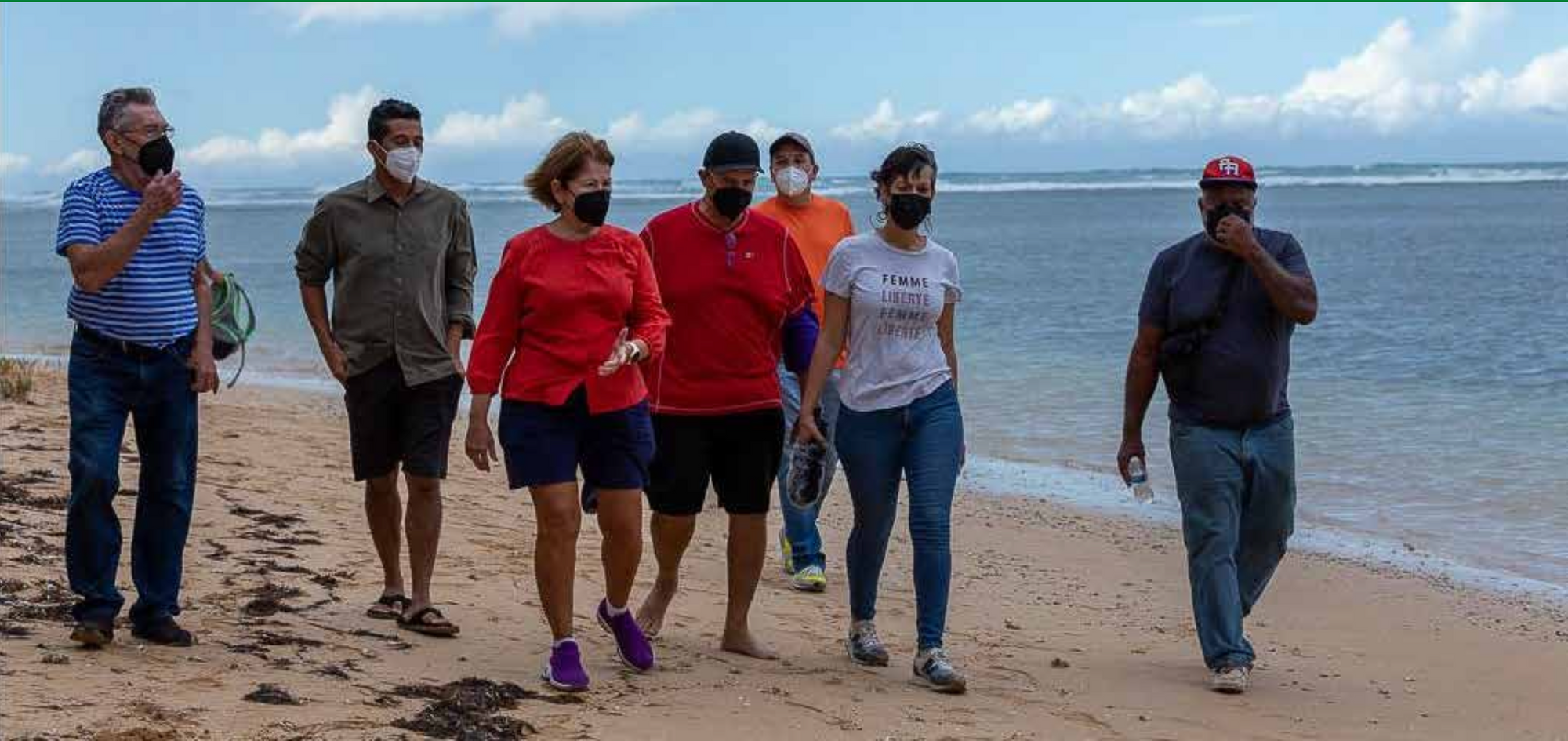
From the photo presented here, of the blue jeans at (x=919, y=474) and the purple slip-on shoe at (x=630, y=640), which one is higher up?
the blue jeans at (x=919, y=474)

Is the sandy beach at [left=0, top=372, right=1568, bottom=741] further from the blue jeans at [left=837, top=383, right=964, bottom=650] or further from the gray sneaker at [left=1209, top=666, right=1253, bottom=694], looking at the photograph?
the blue jeans at [left=837, top=383, right=964, bottom=650]

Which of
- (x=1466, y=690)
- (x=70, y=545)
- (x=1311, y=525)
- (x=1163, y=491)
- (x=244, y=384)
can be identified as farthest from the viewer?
(x=244, y=384)

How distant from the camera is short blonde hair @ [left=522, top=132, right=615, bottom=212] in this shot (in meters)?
5.74

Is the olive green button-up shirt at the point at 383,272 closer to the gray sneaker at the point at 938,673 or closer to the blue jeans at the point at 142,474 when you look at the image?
the blue jeans at the point at 142,474

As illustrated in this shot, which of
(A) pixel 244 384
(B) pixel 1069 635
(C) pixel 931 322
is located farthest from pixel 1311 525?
(A) pixel 244 384

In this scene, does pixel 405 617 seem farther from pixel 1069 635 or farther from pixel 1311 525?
pixel 1311 525

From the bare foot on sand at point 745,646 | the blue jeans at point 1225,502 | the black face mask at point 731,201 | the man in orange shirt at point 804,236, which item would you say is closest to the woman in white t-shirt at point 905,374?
the black face mask at point 731,201

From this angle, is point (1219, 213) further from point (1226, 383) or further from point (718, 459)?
point (718, 459)

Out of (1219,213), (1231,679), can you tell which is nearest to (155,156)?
(1219,213)

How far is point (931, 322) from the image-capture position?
20.3 feet

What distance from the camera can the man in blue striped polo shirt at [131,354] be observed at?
562 centimetres

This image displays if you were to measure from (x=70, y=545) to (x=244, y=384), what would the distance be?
11.3 metres

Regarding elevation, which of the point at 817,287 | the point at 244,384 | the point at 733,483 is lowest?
the point at 244,384

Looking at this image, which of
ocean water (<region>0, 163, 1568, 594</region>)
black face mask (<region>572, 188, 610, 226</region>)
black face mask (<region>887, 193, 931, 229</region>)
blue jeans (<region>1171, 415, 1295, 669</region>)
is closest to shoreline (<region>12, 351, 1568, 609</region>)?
ocean water (<region>0, 163, 1568, 594</region>)
